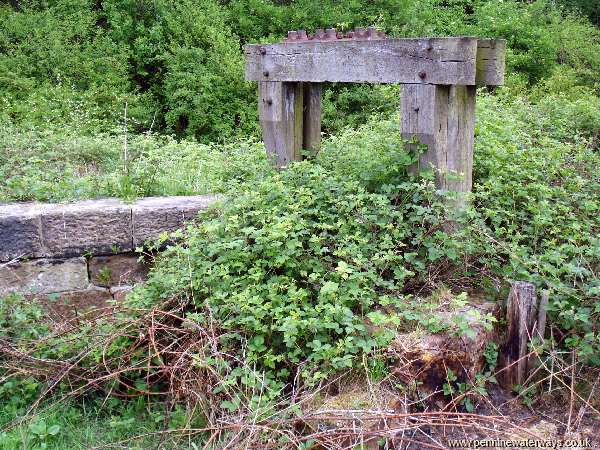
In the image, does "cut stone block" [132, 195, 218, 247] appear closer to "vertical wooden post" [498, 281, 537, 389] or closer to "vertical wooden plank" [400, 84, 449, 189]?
"vertical wooden plank" [400, 84, 449, 189]

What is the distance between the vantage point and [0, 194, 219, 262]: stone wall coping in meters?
4.36

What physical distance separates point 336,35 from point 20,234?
2.60 meters

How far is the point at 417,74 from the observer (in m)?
4.27

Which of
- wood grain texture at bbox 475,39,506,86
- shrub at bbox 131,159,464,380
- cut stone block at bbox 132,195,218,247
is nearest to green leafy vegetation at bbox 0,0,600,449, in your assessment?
shrub at bbox 131,159,464,380

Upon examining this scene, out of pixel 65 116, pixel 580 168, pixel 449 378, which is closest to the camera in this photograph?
pixel 449 378

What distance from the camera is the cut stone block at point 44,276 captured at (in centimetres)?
438

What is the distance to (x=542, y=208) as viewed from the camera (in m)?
4.41

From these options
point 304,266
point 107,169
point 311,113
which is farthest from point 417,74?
point 107,169

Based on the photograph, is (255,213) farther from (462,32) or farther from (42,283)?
(462,32)

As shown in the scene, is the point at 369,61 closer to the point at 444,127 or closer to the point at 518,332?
the point at 444,127

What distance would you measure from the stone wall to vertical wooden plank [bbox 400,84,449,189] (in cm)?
151

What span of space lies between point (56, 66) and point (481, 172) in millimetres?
8677

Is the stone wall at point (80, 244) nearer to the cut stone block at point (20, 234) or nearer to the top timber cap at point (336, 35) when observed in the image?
the cut stone block at point (20, 234)

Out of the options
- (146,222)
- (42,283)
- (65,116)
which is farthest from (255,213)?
(65,116)
